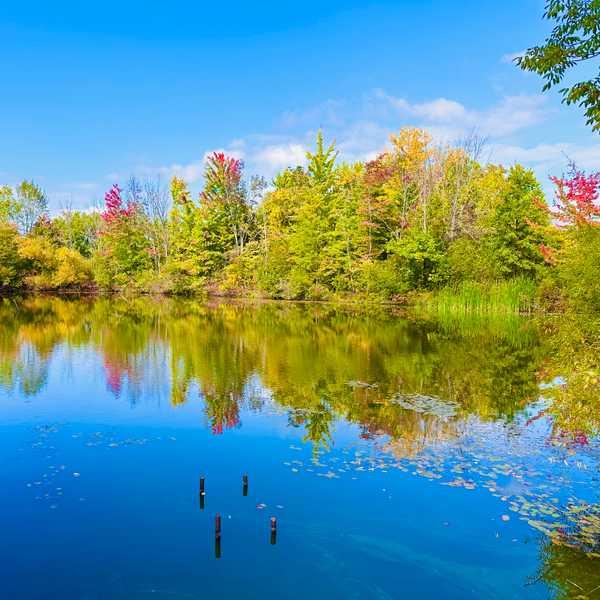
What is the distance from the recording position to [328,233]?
167ft

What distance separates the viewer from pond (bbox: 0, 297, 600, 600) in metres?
7.15

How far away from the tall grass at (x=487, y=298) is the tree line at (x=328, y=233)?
0.31 meters

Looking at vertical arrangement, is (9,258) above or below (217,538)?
above

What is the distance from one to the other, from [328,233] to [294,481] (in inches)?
1653

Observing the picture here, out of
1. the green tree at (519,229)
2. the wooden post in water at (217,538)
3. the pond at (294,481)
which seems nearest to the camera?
the pond at (294,481)

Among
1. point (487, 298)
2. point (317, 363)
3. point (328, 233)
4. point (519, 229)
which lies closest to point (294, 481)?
point (317, 363)

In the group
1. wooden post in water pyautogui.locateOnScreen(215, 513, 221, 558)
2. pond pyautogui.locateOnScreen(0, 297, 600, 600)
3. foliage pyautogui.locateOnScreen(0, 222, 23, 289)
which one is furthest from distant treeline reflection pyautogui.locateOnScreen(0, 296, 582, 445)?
foliage pyautogui.locateOnScreen(0, 222, 23, 289)

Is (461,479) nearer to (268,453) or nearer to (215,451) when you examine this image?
(268,453)

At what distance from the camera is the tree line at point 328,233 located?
3900 centimetres

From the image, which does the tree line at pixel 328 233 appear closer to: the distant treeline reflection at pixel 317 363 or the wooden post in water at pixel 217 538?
the distant treeline reflection at pixel 317 363

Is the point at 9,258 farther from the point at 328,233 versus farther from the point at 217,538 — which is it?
the point at 217,538

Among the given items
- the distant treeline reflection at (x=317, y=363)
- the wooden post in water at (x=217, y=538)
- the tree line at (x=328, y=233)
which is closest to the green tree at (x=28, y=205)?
the tree line at (x=328, y=233)

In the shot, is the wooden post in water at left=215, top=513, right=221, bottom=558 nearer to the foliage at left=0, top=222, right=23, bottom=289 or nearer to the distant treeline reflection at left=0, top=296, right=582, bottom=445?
the distant treeline reflection at left=0, top=296, right=582, bottom=445

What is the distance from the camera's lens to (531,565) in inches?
288
